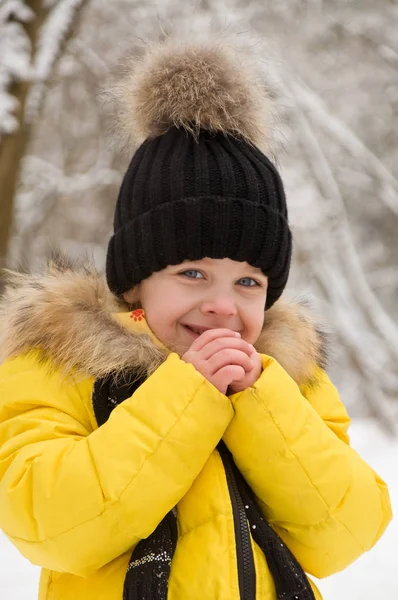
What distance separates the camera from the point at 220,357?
1.31m

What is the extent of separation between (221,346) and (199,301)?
0.18m

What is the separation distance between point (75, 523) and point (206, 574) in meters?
0.28

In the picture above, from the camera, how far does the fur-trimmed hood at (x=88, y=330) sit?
1422 mm

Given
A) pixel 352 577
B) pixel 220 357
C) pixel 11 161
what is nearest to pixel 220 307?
pixel 220 357

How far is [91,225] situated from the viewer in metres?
6.02

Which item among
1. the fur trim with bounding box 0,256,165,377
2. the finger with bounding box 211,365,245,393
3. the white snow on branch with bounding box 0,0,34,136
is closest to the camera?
the finger with bounding box 211,365,245,393

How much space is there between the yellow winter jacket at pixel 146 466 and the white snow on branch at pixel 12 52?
299 cm

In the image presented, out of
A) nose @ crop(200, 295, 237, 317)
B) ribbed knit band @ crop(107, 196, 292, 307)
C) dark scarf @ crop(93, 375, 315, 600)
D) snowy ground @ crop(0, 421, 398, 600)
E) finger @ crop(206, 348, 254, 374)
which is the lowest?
snowy ground @ crop(0, 421, 398, 600)

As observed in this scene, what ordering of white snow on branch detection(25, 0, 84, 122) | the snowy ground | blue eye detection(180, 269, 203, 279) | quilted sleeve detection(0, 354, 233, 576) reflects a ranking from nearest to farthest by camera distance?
quilted sleeve detection(0, 354, 233, 576), blue eye detection(180, 269, 203, 279), the snowy ground, white snow on branch detection(25, 0, 84, 122)

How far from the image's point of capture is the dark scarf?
1.20m

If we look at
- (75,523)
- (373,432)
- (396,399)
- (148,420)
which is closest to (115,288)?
(148,420)

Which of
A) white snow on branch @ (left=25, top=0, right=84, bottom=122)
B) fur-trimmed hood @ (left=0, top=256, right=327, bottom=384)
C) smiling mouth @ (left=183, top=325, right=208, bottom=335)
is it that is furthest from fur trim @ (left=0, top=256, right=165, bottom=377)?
white snow on branch @ (left=25, top=0, right=84, bottom=122)

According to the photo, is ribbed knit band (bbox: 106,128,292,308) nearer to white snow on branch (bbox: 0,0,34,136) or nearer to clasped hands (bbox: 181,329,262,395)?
clasped hands (bbox: 181,329,262,395)

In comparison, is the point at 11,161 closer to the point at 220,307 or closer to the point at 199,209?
the point at 199,209
